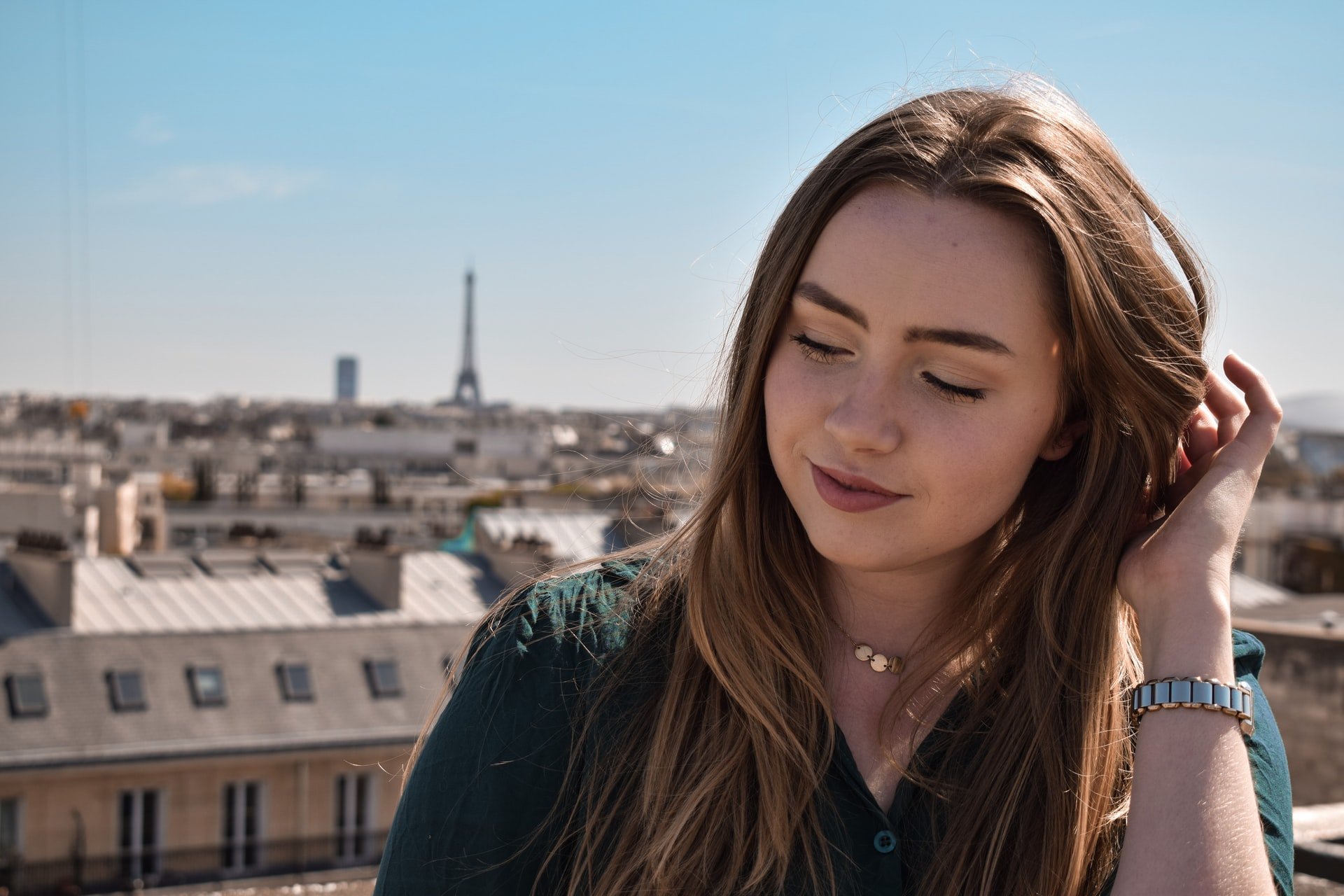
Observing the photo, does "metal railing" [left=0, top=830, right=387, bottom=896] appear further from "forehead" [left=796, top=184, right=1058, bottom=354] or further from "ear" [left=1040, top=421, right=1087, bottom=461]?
"forehead" [left=796, top=184, right=1058, bottom=354]

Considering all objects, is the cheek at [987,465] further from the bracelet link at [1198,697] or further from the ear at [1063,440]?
the bracelet link at [1198,697]

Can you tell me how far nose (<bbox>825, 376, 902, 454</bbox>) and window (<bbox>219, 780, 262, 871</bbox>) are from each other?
1648cm

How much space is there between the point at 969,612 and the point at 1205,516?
341 millimetres

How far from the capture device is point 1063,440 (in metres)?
2.03

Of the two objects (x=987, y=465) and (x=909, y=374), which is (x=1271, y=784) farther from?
(x=909, y=374)

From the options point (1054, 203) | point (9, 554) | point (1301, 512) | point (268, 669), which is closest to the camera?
point (1054, 203)

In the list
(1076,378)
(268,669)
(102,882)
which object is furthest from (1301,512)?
(1076,378)

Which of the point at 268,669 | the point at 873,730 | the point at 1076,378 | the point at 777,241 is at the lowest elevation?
→ the point at 268,669

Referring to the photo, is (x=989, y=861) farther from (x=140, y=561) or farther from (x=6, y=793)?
(x=140, y=561)

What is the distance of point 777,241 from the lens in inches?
76.0

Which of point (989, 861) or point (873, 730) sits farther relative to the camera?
point (873, 730)

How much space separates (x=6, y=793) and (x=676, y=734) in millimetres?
16053

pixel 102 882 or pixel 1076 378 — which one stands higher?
pixel 1076 378

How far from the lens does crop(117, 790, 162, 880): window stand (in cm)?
1633
